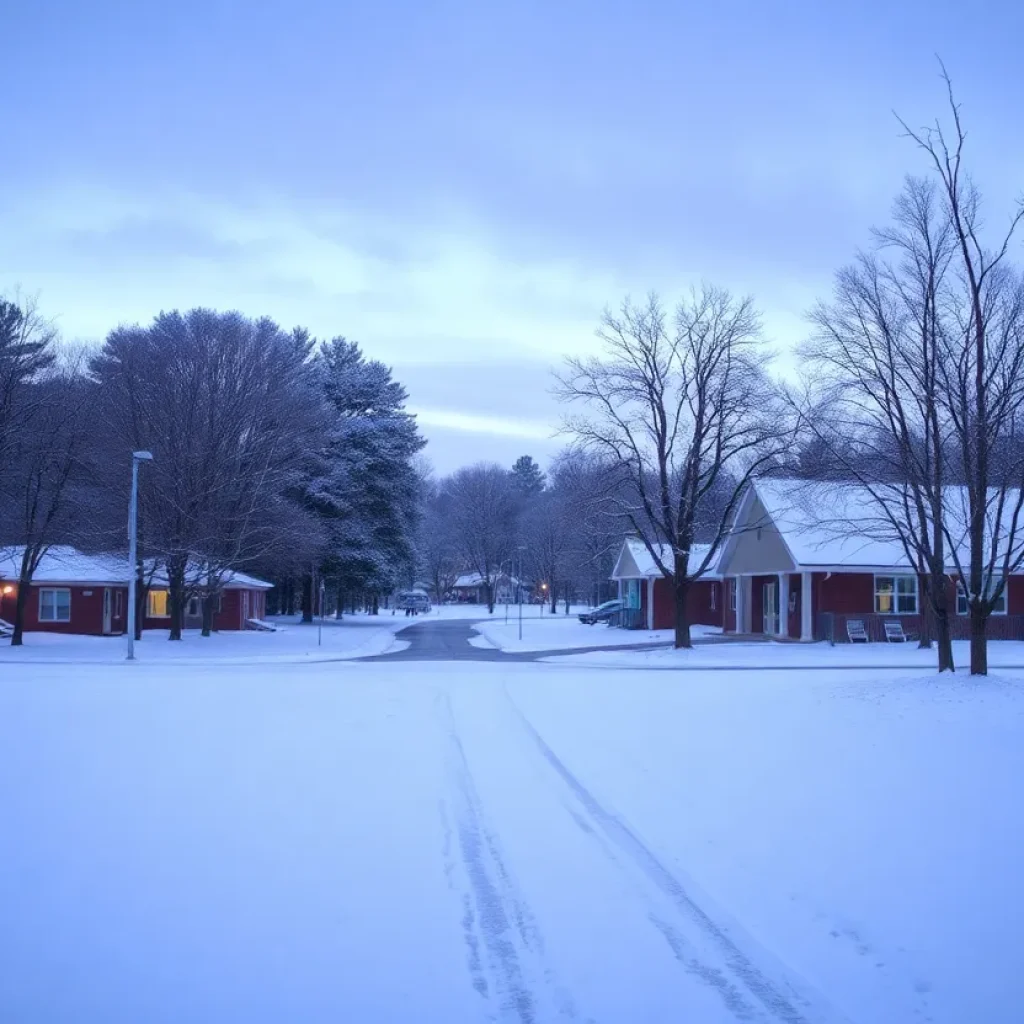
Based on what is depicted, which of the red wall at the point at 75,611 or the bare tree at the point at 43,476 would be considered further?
the red wall at the point at 75,611

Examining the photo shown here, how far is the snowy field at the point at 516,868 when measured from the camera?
5457 mm

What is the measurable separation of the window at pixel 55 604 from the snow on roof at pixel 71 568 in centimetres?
106

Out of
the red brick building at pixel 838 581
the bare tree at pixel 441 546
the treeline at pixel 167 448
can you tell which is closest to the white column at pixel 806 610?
the red brick building at pixel 838 581

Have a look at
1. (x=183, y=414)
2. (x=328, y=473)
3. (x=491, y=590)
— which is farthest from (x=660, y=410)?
(x=491, y=590)

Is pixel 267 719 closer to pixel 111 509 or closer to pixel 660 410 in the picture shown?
pixel 660 410

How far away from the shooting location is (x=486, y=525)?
106 meters

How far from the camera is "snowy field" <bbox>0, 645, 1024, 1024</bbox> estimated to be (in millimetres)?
Answer: 5457

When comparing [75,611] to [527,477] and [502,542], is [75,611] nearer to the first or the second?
[502,542]

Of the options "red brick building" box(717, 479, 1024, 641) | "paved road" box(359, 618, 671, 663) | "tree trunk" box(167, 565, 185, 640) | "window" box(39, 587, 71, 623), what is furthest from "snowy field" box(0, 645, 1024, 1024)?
"window" box(39, 587, 71, 623)

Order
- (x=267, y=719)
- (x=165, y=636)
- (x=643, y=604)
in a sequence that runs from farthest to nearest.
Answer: (x=643, y=604), (x=165, y=636), (x=267, y=719)

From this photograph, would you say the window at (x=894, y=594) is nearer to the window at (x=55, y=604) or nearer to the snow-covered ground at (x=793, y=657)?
the snow-covered ground at (x=793, y=657)

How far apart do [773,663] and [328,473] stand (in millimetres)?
34135

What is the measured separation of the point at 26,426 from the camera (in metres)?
37.4

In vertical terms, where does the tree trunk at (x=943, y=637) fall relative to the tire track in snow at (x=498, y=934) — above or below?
above
